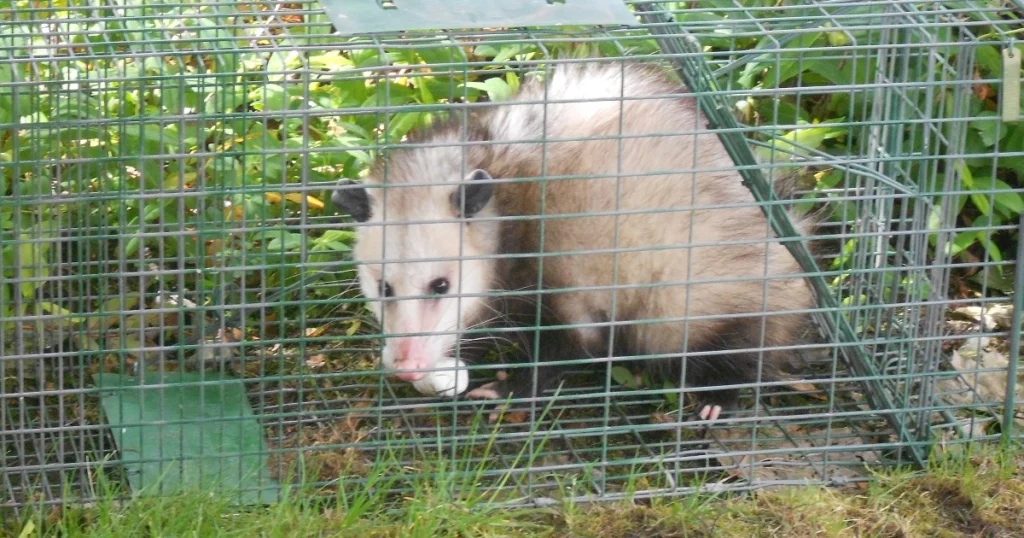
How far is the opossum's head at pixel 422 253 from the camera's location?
278cm

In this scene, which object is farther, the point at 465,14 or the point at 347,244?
the point at 347,244

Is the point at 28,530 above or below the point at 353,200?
below

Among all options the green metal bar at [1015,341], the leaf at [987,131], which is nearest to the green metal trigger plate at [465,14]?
the green metal bar at [1015,341]

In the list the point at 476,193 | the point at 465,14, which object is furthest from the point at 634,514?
the point at 465,14

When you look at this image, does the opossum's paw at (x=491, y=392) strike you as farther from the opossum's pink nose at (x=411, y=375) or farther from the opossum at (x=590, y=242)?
the opossum's pink nose at (x=411, y=375)

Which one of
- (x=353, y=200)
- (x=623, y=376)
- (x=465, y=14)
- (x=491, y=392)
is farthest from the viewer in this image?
(x=623, y=376)

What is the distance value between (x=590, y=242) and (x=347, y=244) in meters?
0.74

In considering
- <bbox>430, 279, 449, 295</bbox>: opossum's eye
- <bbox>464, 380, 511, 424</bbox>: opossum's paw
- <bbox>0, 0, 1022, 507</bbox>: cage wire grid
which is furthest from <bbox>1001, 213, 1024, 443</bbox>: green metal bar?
<bbox>430, 279, 449, 295</bbox>: opossum's eye

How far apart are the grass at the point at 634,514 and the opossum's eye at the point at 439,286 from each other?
0.50 metres

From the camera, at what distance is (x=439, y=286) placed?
9.62ft

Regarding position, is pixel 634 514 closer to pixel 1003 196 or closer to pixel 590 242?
pixel 590 242

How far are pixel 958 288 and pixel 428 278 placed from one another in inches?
71.1

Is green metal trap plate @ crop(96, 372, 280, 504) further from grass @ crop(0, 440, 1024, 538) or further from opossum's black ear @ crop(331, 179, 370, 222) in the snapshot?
opossum's black ear @ crop(331, 179, 370, 222)

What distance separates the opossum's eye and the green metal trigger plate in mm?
754
